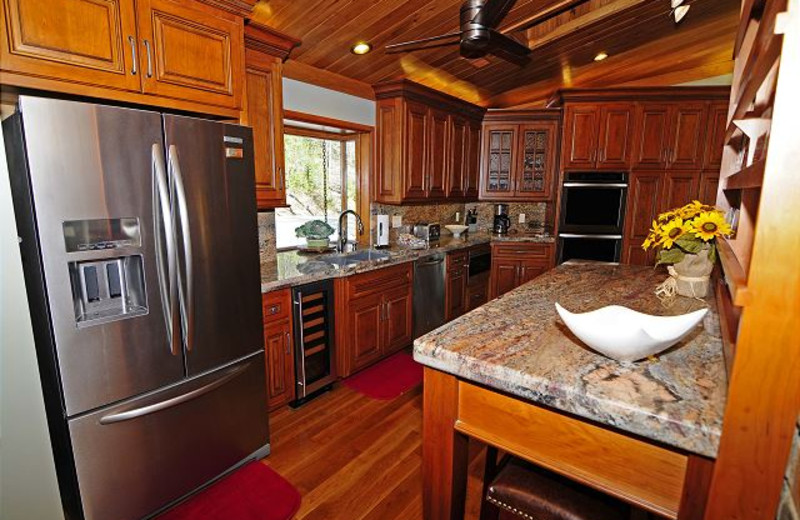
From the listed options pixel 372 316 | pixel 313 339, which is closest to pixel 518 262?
pixel 372 316

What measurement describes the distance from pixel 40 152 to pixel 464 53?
1799mm

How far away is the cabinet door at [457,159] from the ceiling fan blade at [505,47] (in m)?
2.04

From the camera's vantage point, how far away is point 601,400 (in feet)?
2.88

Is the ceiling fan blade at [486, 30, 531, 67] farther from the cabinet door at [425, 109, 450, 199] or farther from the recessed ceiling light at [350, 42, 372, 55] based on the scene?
the cabinet door at [425, 109, 450, 199]

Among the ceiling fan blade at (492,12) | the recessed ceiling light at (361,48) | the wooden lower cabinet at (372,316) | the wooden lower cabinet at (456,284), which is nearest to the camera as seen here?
the ceiling fan blade at (492,12)

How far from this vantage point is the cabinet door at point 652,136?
4102mm

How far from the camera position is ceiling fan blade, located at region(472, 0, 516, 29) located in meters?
1.64

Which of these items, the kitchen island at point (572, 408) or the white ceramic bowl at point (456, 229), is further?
the white ceramic bowl at point (456, 229)

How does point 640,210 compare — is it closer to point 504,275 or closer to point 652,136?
point 652,136

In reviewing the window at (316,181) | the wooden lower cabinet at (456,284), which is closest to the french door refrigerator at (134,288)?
the window at (316,181)

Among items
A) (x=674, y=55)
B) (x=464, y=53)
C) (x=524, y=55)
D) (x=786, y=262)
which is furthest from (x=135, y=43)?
(x=674, y=55)

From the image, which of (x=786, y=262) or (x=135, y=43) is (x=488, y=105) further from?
(x=786, y=262)

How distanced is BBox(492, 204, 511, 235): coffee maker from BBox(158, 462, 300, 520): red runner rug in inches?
144

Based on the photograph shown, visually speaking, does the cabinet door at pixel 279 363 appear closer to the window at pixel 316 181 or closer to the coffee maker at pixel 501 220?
the window at pixel 316 181
